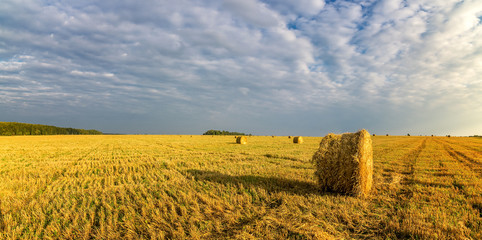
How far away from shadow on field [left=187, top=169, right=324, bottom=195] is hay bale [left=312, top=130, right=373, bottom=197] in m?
0.55

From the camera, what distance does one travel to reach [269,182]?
24.5 ft

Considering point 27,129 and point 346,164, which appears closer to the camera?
point 346,164

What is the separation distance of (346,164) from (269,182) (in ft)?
7.81

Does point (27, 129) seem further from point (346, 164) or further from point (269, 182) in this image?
point (346, 164)

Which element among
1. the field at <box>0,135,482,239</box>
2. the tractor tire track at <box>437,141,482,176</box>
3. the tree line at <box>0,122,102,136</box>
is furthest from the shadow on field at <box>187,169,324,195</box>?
the tree line at <box>0,122,102,136</box>

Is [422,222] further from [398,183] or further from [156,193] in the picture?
[156,193]

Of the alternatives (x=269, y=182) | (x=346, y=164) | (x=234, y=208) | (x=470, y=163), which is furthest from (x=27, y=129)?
(x=470, y=163)

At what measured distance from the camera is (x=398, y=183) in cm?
768

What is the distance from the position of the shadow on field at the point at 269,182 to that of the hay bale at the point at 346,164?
0.55 meters

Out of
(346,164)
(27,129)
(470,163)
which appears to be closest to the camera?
(346,164)

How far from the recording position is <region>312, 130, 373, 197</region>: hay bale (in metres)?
6.50

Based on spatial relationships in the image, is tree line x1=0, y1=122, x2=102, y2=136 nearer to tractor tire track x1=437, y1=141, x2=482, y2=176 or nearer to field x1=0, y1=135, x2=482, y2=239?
field x1=0, y1=135, x2=482, y2=239

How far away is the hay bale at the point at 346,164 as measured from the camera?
650 cm

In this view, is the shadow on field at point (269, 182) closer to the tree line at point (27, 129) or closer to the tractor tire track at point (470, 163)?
the tractor tire track at point (470, 163)
